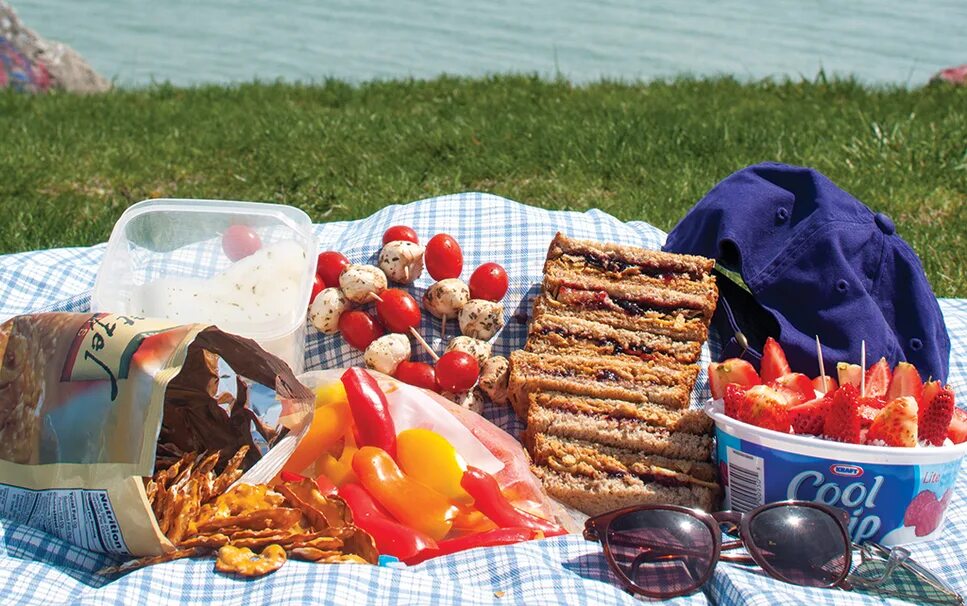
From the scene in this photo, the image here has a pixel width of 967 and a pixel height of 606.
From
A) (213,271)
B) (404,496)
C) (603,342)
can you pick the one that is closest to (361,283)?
(213,271)

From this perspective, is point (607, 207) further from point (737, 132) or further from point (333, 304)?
point (333, 304)

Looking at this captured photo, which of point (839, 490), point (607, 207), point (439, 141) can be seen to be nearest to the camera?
point (839, 490)

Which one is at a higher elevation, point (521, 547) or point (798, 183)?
point (798, 183)

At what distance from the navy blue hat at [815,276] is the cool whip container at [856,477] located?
1.51ft

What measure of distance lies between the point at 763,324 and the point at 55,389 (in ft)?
5.80

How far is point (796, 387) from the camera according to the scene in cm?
233

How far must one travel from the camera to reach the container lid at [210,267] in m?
2.62

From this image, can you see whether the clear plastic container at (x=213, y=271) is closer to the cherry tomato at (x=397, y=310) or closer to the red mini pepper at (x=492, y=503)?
the cherry tomato at (x=397, y=310)

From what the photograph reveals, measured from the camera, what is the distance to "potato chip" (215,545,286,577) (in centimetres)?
186

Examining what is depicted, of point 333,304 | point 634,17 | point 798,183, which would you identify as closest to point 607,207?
point 798,183

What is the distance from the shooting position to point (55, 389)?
6.53 feet

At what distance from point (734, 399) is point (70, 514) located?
1.34 meters

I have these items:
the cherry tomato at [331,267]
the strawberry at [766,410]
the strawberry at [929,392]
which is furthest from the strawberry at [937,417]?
the cherry tomato at [331,267]

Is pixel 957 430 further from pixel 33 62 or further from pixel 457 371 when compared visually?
pixel 33 62
